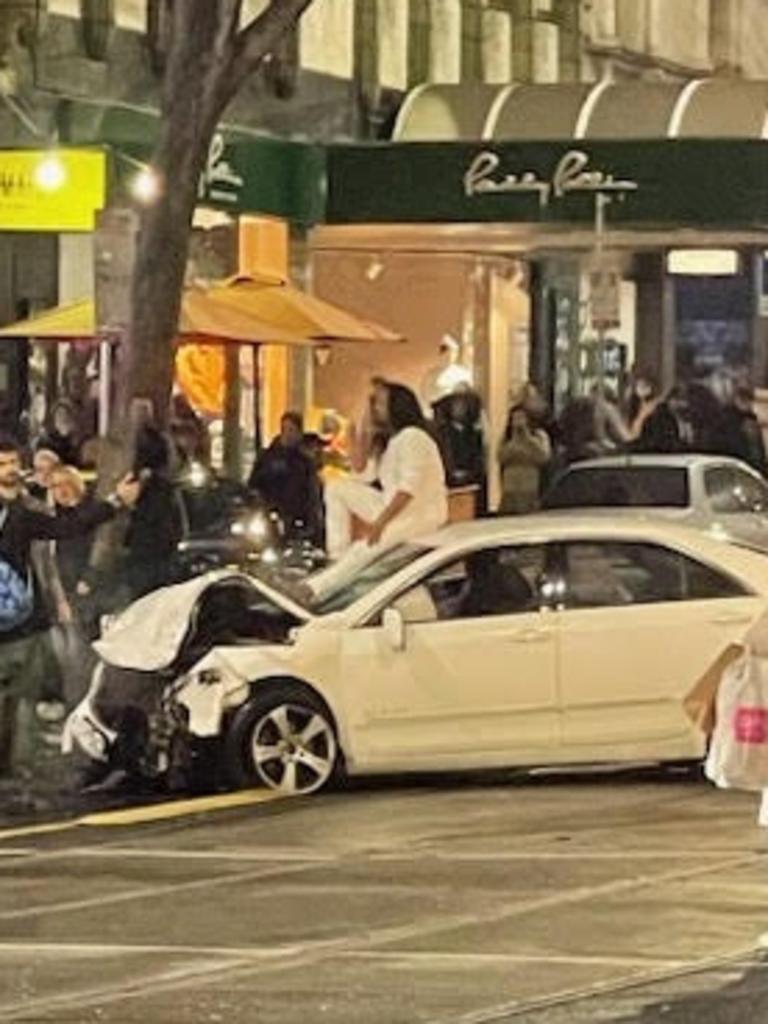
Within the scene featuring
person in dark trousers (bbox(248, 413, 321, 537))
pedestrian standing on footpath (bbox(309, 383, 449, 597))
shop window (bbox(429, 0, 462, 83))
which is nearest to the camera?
pedestrian standing on footpath (bbox(309, 383, 449, 597))

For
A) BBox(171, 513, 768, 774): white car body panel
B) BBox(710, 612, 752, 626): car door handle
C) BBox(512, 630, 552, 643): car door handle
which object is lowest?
BBox(171, 513, 768, 774): white car body panel

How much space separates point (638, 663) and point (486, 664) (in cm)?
80

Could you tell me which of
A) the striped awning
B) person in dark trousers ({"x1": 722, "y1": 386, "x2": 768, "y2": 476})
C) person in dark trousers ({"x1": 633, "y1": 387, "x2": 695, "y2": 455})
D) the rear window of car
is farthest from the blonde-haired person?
the striped awning

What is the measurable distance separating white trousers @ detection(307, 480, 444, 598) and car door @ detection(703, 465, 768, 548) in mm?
3499

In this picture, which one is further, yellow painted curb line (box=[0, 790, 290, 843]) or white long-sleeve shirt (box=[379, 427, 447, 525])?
white long-sleeve shirt (box=[379, 427, 447, 525])

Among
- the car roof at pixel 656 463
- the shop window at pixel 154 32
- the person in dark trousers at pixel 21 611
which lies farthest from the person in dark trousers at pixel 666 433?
the person in dark trousers at pixel 21 611

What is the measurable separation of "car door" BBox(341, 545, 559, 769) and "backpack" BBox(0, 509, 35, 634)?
197cm

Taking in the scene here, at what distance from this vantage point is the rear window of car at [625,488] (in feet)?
86.5

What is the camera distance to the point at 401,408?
21281 mm

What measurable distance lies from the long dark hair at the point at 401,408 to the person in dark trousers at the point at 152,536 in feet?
4.94

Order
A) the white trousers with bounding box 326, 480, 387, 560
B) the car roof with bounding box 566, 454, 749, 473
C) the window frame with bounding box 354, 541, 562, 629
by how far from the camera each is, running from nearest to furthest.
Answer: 1. the window frame with bounding box 354, 541, 562, 629
2. the white trousers with bounding box 326, 480, 387, 560
3. the car roof with bounding box 566, 454, 749, 473

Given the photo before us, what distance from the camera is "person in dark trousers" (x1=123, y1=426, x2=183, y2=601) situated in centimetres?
2003

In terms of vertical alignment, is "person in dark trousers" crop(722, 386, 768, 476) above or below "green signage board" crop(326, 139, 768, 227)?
below

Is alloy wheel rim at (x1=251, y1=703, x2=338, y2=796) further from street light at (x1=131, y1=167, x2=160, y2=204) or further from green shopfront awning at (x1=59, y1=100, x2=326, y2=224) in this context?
green shopfront awning at (x1=59, y1=100, x2=326, y2=224)
